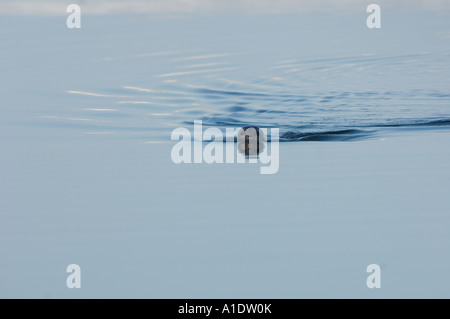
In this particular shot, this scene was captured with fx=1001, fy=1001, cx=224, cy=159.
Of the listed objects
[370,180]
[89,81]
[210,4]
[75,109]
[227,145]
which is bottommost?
[370,180]

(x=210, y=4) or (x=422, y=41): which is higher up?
(x=210, y=4)

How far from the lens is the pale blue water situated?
21.6ft

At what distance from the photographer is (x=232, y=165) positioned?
29.7ft

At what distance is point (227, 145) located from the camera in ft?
33.0

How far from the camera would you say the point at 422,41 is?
17062mm

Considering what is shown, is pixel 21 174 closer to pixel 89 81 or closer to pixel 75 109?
pixel 75 109

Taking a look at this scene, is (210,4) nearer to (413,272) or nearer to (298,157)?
(298,157)

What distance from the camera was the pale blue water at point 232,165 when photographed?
659 centimetres

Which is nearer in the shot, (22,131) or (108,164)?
(108,164)

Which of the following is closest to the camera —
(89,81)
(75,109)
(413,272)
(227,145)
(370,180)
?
(413,272)

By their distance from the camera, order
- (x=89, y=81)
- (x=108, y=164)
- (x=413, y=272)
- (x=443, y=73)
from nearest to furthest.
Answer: (x=413, y=272) → (x=108, y=164) → (x=89, y=81) → (x=443, y=73)

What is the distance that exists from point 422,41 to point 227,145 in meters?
7.98

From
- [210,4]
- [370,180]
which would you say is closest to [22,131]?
[370,180]

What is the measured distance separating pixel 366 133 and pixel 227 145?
148 cm
